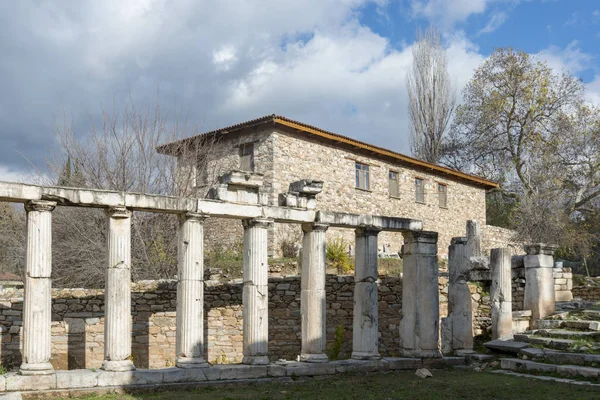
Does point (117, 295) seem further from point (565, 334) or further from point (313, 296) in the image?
point (565, 334)

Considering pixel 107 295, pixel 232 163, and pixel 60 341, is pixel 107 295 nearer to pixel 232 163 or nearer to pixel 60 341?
pixel 60 341

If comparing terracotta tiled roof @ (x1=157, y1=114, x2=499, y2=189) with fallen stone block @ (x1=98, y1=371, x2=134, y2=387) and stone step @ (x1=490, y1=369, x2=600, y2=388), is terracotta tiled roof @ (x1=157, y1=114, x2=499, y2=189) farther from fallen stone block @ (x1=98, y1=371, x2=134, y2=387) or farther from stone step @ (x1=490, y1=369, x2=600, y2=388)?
stone step @ (x1=490, y1=369, x2=600, y2=388)

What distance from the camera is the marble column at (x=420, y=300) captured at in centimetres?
1444

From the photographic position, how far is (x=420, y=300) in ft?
47.9

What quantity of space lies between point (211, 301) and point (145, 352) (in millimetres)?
1990

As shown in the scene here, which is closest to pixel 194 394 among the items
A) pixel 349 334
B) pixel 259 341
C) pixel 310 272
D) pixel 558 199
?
pixel 259 341

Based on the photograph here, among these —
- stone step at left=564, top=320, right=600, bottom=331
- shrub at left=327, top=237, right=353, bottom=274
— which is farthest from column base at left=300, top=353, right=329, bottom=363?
shrub at left=327, top=237, right=353, bottom=274

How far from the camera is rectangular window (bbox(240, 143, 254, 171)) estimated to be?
24250 mm

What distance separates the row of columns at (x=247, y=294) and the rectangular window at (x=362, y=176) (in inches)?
499

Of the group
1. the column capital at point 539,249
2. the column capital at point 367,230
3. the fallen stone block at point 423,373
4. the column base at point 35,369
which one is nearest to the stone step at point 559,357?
the fallen stone block at point 423,373

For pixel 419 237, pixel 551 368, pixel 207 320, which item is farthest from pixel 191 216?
pixel 551 368

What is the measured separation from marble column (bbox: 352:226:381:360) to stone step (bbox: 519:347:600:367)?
3.28m

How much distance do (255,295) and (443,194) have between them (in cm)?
2208

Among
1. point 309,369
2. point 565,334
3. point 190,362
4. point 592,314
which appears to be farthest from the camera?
point 592,314
